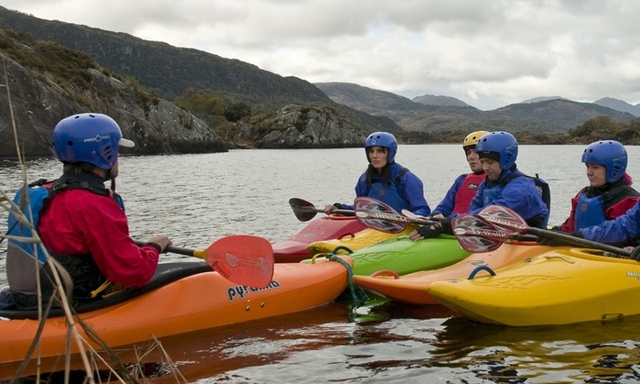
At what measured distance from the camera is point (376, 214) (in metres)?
9.10

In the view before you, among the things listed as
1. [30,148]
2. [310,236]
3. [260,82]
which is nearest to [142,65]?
[260,82]

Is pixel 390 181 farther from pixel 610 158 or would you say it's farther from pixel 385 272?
pixel 610 158

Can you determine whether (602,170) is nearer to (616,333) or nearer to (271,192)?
(616,333)

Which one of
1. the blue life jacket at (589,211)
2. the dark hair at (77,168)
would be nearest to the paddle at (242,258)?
the dark hair at (77,168)

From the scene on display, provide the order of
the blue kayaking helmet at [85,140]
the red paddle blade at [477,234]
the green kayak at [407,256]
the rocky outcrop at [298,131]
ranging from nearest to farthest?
1. the blue kayaking helmet at [85,140]
2. the red paddle blade at [477,234]
3. the green kayak at [407,256]
4. the rocky outcrop at [298,131]

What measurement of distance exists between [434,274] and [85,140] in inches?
169

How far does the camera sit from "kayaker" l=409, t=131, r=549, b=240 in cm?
816

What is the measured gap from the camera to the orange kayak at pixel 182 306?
526cm

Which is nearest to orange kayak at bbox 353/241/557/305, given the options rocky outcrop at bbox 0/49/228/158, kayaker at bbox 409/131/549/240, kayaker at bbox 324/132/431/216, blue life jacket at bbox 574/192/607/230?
kayaker at bbox 409/131/549/240

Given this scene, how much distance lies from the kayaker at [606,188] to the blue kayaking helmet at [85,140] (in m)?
5.17

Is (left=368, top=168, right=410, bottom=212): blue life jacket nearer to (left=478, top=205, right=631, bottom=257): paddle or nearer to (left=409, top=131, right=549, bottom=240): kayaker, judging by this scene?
(left=409, top=131, right=549, bottom=240): kayaker

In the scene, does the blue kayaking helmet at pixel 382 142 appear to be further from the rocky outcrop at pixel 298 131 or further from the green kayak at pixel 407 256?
the rocky outcrop at pixel 298 131

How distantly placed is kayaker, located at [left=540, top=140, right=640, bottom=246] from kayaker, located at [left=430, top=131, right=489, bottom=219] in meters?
1.98

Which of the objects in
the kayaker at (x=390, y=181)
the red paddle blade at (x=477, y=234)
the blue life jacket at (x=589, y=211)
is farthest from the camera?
the kayaker at (x=390, y=181)
